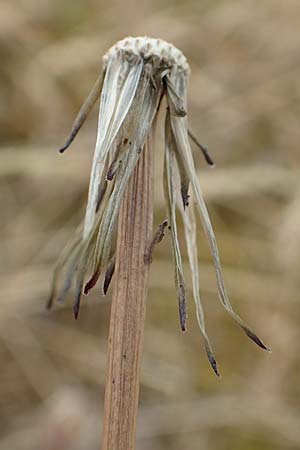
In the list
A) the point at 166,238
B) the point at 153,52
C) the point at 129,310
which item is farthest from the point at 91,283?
the point at 166,238

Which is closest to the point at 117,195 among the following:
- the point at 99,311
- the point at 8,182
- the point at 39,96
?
the point at 99,311

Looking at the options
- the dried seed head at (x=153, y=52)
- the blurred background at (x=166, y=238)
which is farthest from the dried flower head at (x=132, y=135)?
the blurred background at (x=166, y=238)

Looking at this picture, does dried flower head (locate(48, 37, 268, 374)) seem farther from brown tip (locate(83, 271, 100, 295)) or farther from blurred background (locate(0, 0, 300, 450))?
blurred background (locate(0, 0, 300, 450))

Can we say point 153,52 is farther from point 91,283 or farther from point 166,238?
point 166,238

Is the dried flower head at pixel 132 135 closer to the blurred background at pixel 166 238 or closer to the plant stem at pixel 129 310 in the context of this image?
the plant stem at pixel 129 310

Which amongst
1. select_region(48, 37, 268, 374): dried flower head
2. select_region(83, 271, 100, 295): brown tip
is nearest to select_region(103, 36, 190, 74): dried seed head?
select_region(48, 37, 268, 374): dried flower head

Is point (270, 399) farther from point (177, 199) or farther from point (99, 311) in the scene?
point (177, 199)
